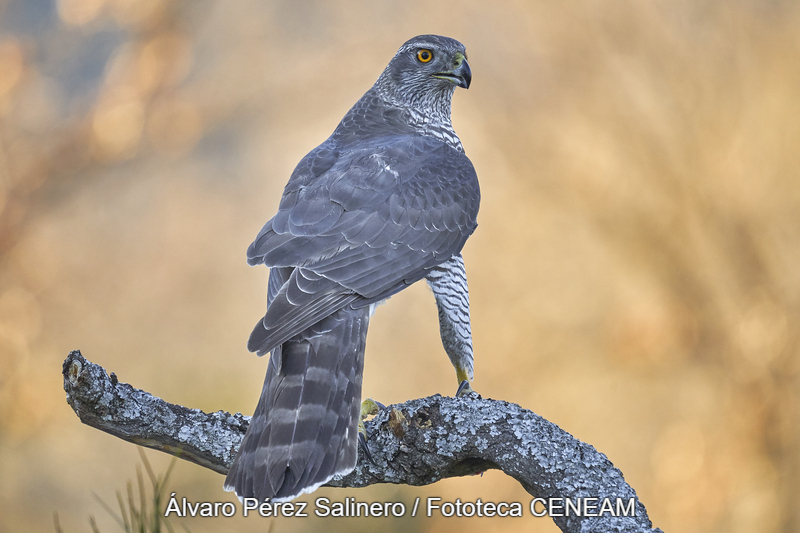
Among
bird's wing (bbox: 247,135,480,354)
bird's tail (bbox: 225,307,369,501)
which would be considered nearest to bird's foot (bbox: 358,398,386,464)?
bird's tail (bbox: 225,307,369,501)

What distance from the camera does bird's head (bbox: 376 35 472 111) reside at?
3311 millimetres

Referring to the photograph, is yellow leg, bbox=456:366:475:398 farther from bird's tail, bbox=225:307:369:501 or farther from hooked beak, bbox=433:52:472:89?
hooked beak, bbox=433:52:472:89

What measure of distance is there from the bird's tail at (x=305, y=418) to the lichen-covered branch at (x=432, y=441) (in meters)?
0.30

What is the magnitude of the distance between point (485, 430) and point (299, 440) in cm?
62

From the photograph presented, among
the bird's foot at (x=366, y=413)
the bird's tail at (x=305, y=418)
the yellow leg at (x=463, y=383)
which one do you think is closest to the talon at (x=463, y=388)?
the yellow leg at (x=463, y=383)

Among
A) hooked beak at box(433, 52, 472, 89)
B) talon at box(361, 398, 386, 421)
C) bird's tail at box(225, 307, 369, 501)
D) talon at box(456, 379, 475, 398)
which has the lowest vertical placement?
bird's tail at box(225, 307, 369, 501)

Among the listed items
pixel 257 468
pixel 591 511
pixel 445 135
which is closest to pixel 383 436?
pixel 257 468

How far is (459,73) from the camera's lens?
3.29m

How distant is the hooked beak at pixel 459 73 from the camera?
10.8 ft

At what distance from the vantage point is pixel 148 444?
8.02ft

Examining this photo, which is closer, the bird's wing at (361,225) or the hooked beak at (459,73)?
the bird's wing at (361,225)

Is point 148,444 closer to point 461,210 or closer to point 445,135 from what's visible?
point 461,210

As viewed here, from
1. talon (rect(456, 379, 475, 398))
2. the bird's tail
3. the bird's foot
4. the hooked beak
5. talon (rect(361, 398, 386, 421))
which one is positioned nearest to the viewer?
the bird's tail

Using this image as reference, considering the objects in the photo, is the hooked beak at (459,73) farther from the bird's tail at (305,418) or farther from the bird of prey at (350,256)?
the bird's tail at (305,418)
